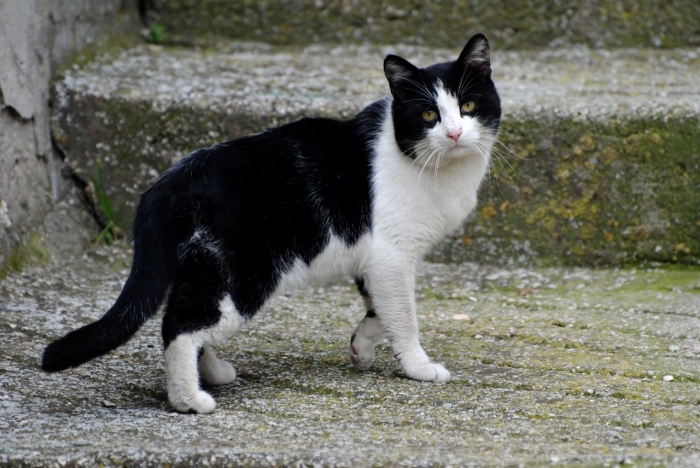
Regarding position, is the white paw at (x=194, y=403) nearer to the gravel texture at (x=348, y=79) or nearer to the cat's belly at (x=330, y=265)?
the cat's belly at (x=330, y=265)

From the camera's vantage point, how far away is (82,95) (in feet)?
12.3

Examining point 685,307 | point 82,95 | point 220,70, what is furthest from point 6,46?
point 685,307

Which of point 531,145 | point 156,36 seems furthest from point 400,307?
point 156,36

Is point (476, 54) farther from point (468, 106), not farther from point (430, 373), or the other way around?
point (430, 373)

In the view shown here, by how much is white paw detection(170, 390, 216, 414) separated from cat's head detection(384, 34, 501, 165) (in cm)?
97

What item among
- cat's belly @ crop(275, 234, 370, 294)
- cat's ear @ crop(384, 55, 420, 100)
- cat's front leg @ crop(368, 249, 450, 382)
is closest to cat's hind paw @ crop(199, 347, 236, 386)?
cat's belly @ crop(275, 234, 370, 294)

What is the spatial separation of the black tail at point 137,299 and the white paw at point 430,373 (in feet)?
2.68

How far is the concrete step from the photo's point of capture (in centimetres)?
364

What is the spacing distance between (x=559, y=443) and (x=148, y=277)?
117cm

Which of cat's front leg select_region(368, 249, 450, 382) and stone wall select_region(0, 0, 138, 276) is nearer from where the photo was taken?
cat's front leg select_region(368, 249, 450, 382)

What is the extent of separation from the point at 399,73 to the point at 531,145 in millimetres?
1258

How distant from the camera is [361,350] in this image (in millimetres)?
2721

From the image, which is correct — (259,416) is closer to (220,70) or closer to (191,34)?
(220,70)

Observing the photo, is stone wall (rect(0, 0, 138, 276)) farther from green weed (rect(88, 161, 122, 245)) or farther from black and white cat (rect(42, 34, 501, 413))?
black and white cat (rect(42, 34, 501, 413))
